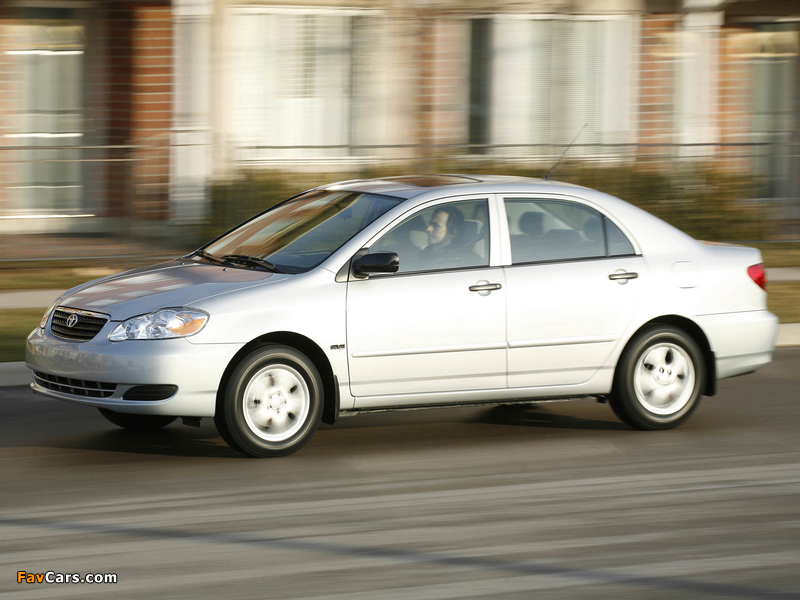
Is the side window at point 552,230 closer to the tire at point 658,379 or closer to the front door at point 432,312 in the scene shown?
the front door at point 432,312

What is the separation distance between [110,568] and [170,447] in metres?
2.19

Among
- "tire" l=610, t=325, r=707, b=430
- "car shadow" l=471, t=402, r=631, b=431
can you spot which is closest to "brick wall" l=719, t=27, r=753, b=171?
"car shadow" l=471, t=402, r=631, b=431

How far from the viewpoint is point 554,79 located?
1808cm

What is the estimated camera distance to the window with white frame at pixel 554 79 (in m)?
17.8

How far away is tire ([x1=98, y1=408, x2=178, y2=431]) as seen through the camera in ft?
24.4

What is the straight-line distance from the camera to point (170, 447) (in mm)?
7105

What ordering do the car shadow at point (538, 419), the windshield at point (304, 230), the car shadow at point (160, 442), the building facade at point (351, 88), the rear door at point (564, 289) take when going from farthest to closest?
the building facade at point (351, 88), the car shadow at point (538, 419), the rear door at point (564, 289), the windshield at point (304, 230), the car shadow at point (160, 442)

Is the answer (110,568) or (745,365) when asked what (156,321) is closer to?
(110,568)

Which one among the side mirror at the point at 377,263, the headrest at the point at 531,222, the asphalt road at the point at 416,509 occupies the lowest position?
the asphalt road at the point at 416,509

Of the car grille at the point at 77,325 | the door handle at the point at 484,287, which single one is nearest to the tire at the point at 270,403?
the car grille at the point at 77,325

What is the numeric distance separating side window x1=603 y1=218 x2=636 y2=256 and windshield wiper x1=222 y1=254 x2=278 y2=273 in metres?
2.11

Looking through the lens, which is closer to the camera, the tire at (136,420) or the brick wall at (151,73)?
the tire at (136,420)

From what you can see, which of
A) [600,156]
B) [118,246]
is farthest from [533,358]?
[600,156]

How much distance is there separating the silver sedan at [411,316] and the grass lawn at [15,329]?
8.24 ft
